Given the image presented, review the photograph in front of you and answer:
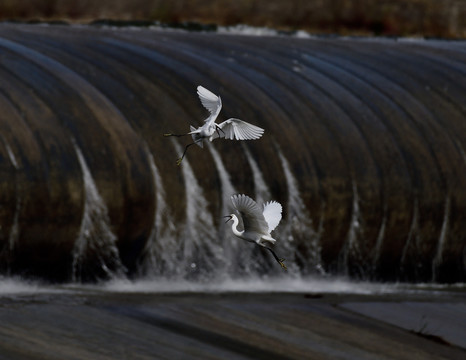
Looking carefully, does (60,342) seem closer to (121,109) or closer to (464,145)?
(121,109)

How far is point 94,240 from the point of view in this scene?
36.7 ft

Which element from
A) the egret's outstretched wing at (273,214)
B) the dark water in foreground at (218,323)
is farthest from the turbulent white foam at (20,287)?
the egret's outstretched wing at (273,214)

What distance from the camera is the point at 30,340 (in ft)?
27.0

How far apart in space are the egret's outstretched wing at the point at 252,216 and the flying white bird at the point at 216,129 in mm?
251

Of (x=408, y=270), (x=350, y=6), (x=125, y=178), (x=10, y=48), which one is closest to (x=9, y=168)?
(x=125, y=178)

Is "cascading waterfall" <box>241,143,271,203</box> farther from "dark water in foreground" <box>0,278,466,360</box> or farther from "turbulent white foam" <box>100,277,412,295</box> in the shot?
"dark water in foreground" <box>0,278,466,360</box>

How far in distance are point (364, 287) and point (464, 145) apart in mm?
2444

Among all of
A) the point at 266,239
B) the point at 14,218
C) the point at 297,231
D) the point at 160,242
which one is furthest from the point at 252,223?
the point at 297,231

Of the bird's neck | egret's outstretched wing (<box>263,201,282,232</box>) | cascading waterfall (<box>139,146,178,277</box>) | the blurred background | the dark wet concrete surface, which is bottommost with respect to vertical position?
the dark wet concrete surface

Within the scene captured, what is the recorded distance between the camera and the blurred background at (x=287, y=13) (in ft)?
68.7

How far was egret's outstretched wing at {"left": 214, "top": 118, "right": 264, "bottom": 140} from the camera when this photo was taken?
16.5ft

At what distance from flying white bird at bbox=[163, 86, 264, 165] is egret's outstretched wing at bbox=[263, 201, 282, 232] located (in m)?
0.39

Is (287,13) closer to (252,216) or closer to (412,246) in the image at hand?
(412,246)

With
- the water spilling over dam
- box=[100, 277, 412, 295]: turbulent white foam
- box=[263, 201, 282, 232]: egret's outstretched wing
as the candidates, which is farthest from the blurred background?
box=[263, 201, 282, 232]: egret's outstretched wing
